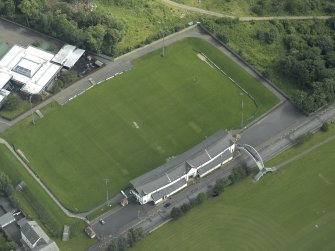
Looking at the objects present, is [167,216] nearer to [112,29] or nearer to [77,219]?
[77,219]

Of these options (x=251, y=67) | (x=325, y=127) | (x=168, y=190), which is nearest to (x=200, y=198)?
(x=168, y=190)

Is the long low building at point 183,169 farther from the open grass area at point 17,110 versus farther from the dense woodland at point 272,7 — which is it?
the dense woodland at point 272,7

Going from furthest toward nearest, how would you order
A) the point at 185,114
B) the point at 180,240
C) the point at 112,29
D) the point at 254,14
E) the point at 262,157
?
the point at 254,14
the point at 112,29
the point at 185,114
the point at 262,157
the point at 180,240

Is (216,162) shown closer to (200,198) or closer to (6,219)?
(200,198)

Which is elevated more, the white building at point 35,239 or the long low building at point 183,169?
the white building at point 35,239

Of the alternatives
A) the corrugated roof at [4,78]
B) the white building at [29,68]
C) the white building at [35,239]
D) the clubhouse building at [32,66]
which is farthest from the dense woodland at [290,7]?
the white building at [35,239]

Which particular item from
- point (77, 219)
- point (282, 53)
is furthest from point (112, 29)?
point (77, 219)
